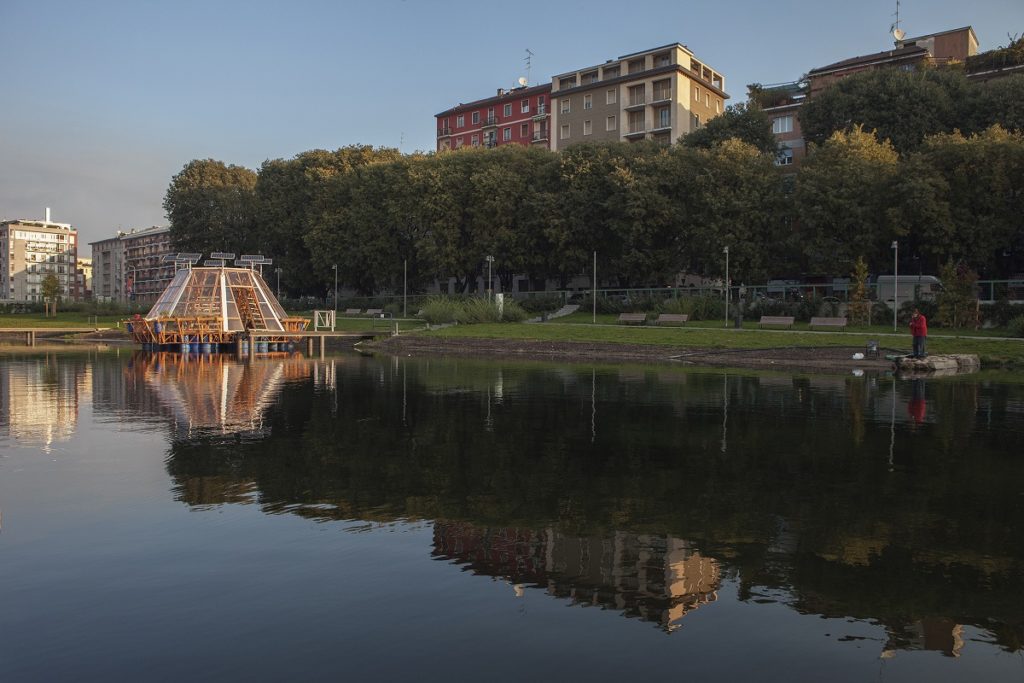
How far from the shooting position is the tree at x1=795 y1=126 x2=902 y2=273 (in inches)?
1844

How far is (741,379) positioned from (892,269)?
31.6 meters

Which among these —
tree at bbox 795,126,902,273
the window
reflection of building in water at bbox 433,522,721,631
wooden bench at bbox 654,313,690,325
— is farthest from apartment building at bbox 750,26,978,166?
reflection of building in water at bbox 433,522,721,631

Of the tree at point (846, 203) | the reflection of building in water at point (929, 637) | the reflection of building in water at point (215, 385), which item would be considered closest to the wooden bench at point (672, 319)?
the tree at point (846, 203)

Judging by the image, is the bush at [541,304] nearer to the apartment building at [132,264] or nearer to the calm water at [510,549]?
the calm water at [510,549]

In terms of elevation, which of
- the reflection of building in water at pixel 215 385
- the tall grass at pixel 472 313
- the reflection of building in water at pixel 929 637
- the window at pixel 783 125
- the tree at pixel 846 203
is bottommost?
the reflection of building in water at pixel 929 637

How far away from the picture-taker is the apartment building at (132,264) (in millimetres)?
157625

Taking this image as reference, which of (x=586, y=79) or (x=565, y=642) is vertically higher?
(x=586, y=79)

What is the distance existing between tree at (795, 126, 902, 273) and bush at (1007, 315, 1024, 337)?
407 inches

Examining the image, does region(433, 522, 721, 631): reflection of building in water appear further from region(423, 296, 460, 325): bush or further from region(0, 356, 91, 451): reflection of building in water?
region(423, 296, 460, 325): bush

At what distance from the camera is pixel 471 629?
5949mm

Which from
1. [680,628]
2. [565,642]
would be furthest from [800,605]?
[565,642]

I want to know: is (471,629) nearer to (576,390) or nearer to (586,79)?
(576,390)

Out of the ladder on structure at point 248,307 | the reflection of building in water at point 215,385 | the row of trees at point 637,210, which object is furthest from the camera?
the ladder on structure at point 248,307

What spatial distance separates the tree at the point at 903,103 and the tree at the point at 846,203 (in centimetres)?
692
